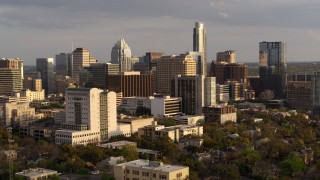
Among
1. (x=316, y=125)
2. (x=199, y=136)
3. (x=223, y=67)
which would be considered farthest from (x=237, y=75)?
(x=199, y=136)

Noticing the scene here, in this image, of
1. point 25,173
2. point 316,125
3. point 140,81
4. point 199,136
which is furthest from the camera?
point 140,81

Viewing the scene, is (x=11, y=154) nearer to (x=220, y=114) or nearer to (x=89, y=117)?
(x=89, y=117)

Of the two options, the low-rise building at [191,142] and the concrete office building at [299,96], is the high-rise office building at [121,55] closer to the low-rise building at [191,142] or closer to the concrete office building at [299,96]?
the concrete office building at [299,96]

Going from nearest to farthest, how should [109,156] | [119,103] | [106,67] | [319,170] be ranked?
[319,170], [109,156], [119,103], [106,67]

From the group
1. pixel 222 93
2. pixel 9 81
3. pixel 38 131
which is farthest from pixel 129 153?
pixel 9 81

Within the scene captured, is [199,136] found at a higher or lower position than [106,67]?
lower

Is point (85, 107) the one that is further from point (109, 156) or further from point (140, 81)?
point (140, 81)
